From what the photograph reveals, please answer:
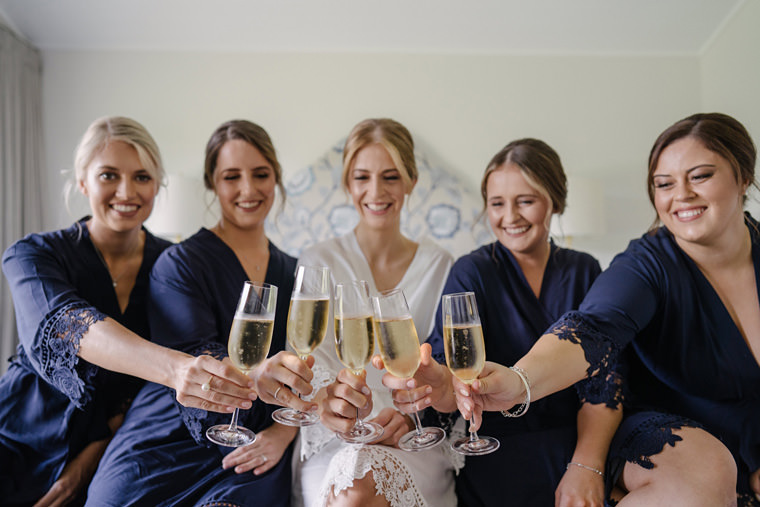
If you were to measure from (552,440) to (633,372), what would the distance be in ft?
1.21

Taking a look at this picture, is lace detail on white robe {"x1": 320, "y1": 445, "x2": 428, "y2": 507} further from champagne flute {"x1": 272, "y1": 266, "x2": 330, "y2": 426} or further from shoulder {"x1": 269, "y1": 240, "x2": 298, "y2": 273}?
shoulder {"x1": 269, "y1": 240, "x2": 298, "y2": 273}

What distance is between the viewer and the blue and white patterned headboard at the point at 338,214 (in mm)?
4141

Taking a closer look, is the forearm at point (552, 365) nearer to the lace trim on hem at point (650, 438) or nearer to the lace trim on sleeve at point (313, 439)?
the lace trim on hem at point (650, 438)

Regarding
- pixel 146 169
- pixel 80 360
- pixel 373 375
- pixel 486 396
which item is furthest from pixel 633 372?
pixel 146 169

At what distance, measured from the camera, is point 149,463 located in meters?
1.55

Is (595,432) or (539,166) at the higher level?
(539,166)

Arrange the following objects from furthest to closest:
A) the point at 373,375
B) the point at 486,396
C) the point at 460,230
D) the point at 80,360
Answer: the point at 460,230 → the point at 373,375 → the point at 80,360 → the point at 486,396

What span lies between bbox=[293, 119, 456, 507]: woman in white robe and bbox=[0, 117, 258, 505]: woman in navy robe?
0.41 meters

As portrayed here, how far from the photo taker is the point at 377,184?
2076 mm

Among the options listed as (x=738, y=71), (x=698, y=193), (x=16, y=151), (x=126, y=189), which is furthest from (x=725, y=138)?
(x=16, y=151)

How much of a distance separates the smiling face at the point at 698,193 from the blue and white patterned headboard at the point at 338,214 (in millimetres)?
2487

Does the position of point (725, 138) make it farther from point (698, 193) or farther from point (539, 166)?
point (539, 166)

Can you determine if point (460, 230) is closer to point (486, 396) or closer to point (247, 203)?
point (247, 203)

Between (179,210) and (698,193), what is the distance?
3168 millimetres
